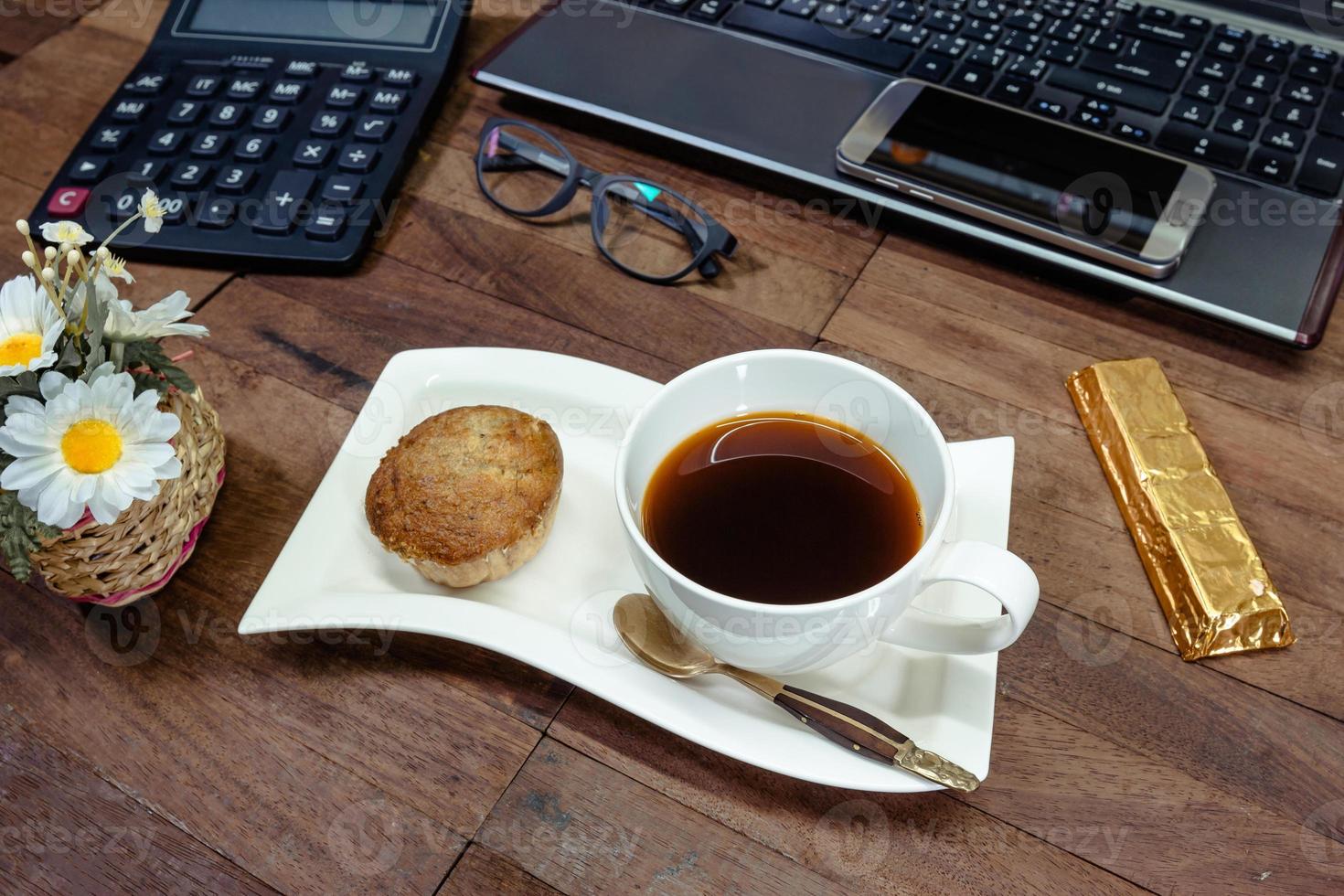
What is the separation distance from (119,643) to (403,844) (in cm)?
22

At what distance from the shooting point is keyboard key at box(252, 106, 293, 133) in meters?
0.82

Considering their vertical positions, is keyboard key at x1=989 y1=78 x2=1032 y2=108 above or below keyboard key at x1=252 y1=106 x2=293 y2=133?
above

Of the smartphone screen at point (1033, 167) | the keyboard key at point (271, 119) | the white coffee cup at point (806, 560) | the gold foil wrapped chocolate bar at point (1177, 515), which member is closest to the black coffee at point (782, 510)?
the white coffee cup at point (806, 560)

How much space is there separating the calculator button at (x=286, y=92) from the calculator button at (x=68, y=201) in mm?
167

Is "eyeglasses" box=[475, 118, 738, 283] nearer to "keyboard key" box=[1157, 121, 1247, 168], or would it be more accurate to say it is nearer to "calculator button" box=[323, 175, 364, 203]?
"calculator button" box=[323, 175, 364, 203]

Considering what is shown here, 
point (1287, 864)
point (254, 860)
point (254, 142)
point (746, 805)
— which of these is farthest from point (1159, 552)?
point (254, 142)

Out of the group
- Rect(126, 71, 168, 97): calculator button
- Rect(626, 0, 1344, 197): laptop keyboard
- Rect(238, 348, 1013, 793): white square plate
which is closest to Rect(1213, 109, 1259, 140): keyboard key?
Rect(626, 0, 1344, 197): laptop keyboard

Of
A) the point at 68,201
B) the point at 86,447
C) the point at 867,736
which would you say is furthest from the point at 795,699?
the point at 68,201

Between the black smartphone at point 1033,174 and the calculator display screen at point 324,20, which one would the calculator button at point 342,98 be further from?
the black smartphone at point 1033,174

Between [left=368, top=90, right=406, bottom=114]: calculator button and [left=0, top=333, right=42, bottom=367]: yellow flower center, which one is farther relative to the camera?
[left=368, top=90, right=406, bottom=114]: calculator button

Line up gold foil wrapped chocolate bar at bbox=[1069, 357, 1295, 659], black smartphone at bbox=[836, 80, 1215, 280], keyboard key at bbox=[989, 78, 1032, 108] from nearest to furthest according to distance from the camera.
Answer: gold foil wrapped chocolate bar at bbox=[1069, 357, 1295, 659]
black smartphone at bbox=[836, 80, 1215, 280]
keyboard key at bbox=[989, 78, 1032, 108]

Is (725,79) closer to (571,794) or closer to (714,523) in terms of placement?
(714,523)

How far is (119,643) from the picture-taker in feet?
1.93

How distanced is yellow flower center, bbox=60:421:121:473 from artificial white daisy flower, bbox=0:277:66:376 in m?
0.04
